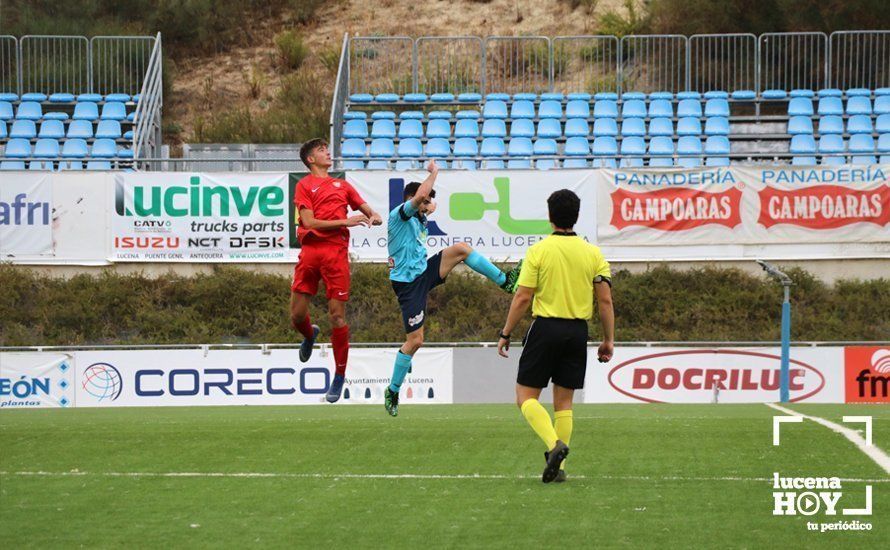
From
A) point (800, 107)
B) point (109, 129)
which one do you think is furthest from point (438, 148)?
point (800, 107)

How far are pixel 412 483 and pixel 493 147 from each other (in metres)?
19.0

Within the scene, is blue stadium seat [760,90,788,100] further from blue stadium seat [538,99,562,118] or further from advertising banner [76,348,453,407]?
advertising banner [76,348,453,407]

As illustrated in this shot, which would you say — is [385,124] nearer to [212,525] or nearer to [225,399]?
[225,399]

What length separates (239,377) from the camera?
72.9 ft

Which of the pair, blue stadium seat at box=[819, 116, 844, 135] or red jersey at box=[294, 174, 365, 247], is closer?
red jersey at box=[294, 174, 365, 247]

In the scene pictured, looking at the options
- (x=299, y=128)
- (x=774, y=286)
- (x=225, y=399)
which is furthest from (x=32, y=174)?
(x=774, y=286)

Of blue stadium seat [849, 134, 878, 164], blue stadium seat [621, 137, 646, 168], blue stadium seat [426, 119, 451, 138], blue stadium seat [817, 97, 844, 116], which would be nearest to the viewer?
blue stadium seat [849, 134, 878, 164]

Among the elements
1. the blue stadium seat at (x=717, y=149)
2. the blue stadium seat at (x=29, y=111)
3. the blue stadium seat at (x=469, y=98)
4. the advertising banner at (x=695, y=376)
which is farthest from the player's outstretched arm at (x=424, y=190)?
the blue stadium seat at (x=29, y=111)

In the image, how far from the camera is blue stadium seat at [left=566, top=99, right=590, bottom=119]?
28.4 meters

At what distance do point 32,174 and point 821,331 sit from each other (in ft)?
54.8

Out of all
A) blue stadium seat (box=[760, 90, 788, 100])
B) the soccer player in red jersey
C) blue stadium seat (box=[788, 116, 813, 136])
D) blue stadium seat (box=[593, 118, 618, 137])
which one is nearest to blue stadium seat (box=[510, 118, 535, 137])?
blue stadium seat (box=[593, 118, 618, 137])

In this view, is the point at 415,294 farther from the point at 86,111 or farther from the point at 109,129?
the point at 86,111

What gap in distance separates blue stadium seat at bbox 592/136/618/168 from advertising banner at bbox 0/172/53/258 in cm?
1166

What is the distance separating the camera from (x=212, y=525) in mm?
7652
